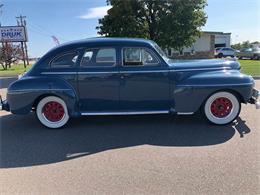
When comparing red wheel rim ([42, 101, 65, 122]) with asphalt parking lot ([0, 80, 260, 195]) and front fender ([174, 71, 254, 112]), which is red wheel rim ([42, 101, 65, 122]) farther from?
front fender ([174, 71, 254, 112])

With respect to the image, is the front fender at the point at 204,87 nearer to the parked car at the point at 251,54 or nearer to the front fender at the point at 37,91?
the front fender at the point at 37,91

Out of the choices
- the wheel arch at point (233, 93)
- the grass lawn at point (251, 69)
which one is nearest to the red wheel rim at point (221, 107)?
the wheel arch at point (233, 93)

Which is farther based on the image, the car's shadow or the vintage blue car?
the vintage blue car

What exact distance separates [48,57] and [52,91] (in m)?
0.72

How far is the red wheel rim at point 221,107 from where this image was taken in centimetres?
540

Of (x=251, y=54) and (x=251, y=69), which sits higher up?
(x=251, y=54)

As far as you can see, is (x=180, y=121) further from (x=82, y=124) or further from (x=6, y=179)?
(x=6, y=179)

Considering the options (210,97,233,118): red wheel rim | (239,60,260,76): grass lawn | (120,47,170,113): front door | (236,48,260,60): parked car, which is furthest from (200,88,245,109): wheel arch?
(236,48,260,60): parked car

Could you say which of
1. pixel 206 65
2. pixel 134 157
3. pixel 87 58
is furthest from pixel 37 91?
pixel 206 65

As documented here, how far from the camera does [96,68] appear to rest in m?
5.50

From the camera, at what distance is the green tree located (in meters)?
18.0

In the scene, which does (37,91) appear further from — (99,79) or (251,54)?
(251,54)

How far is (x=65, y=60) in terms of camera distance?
5621 mm

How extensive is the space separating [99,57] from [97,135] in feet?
5.01
